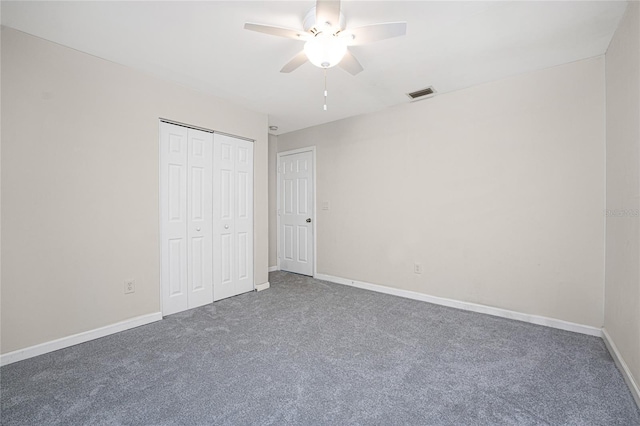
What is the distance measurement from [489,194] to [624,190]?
110 cm

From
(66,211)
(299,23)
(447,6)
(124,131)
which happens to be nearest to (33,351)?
(66,211)

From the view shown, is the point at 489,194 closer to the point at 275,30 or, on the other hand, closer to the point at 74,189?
the point at 275,30

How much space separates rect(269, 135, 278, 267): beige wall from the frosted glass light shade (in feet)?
10.4

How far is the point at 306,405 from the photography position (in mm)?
1649

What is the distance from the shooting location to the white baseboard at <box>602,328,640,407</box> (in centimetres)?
169

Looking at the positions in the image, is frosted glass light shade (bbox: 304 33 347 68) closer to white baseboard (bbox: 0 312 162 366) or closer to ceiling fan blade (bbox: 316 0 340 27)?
ceiling fan blade (bbox: 316 0 340 27)

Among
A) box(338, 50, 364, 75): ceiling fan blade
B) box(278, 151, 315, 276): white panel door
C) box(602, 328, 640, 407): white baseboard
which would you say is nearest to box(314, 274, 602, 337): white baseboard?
box(602, 328, 640, 407): white baseboard

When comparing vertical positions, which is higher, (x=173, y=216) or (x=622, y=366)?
(x=173, y=216)

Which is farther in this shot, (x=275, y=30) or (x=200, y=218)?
(x=200, y=218)

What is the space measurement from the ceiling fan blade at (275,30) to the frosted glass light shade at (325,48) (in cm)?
8

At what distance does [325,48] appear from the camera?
1957mm

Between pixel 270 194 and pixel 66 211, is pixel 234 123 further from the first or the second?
pixel 66 211

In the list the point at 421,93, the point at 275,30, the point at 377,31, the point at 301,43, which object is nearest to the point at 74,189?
the point at 275,30

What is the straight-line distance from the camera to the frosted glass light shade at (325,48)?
1.95 meters
